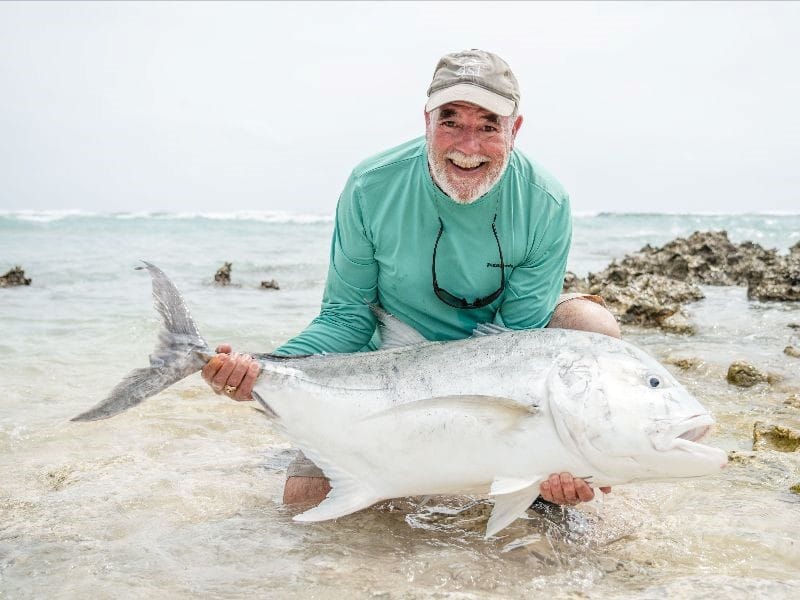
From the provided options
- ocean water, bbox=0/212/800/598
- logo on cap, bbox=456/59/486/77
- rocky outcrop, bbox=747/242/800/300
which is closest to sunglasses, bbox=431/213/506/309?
logo on cap, bbox=456/59/486/77

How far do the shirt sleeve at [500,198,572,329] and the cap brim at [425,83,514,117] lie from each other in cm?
55

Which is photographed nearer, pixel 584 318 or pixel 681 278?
pixel 584 318

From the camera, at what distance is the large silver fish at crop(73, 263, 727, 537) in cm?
240

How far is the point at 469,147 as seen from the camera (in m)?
3.20

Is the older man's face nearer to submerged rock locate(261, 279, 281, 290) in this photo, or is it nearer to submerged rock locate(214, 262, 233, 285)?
submerged rock locate(261, 279, 281, 290)

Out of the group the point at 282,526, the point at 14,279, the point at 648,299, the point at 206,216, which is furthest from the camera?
the point at 206,216

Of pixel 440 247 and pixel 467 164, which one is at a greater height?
pixel 467 164

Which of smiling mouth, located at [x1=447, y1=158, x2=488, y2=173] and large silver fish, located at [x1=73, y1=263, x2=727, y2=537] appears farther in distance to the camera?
smiling mouth, located at [x1=447, y1=158, x2=488, y2=173]

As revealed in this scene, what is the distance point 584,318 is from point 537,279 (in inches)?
11.8

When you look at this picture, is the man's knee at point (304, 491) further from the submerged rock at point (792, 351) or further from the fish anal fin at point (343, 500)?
the submerged rock at point (792, 351)

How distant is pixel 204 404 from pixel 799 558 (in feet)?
11.7

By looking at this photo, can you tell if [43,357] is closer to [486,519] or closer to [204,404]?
[204,404]

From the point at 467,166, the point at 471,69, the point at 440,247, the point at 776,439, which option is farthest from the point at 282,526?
the point at 776,439

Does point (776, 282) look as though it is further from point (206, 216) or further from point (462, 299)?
point (206, 216)
